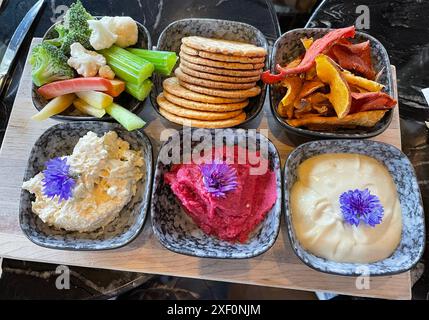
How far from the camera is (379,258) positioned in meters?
1.60

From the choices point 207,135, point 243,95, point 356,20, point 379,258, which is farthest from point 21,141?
point 356,20

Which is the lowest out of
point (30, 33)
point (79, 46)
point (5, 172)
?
point (5, 172)

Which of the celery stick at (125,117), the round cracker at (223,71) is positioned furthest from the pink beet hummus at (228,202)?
the round cracker at (223,71)

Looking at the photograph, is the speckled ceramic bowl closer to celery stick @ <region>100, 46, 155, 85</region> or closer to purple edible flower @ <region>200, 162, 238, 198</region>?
purple edible flower @ <region>200, 162, 238, 198</region>

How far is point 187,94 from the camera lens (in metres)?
1.75

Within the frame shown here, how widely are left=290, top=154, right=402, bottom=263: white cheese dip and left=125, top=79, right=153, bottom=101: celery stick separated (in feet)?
2.34

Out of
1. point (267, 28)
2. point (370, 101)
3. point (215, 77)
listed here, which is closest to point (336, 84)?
point (370, 101)

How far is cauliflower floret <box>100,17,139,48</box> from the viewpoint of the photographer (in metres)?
1.87

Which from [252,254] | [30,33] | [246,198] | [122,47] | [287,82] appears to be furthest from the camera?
Result: [30,33]

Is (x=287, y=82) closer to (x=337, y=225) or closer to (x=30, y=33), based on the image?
(x=337, y=225)

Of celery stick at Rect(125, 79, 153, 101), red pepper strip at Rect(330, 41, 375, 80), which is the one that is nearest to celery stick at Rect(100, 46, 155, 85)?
celery stick at Rect(125, 79, 153, 101)

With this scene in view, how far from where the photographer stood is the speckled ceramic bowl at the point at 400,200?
4.99 ft

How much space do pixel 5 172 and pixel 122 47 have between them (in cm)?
75

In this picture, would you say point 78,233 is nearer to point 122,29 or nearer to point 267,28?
point 122,29
